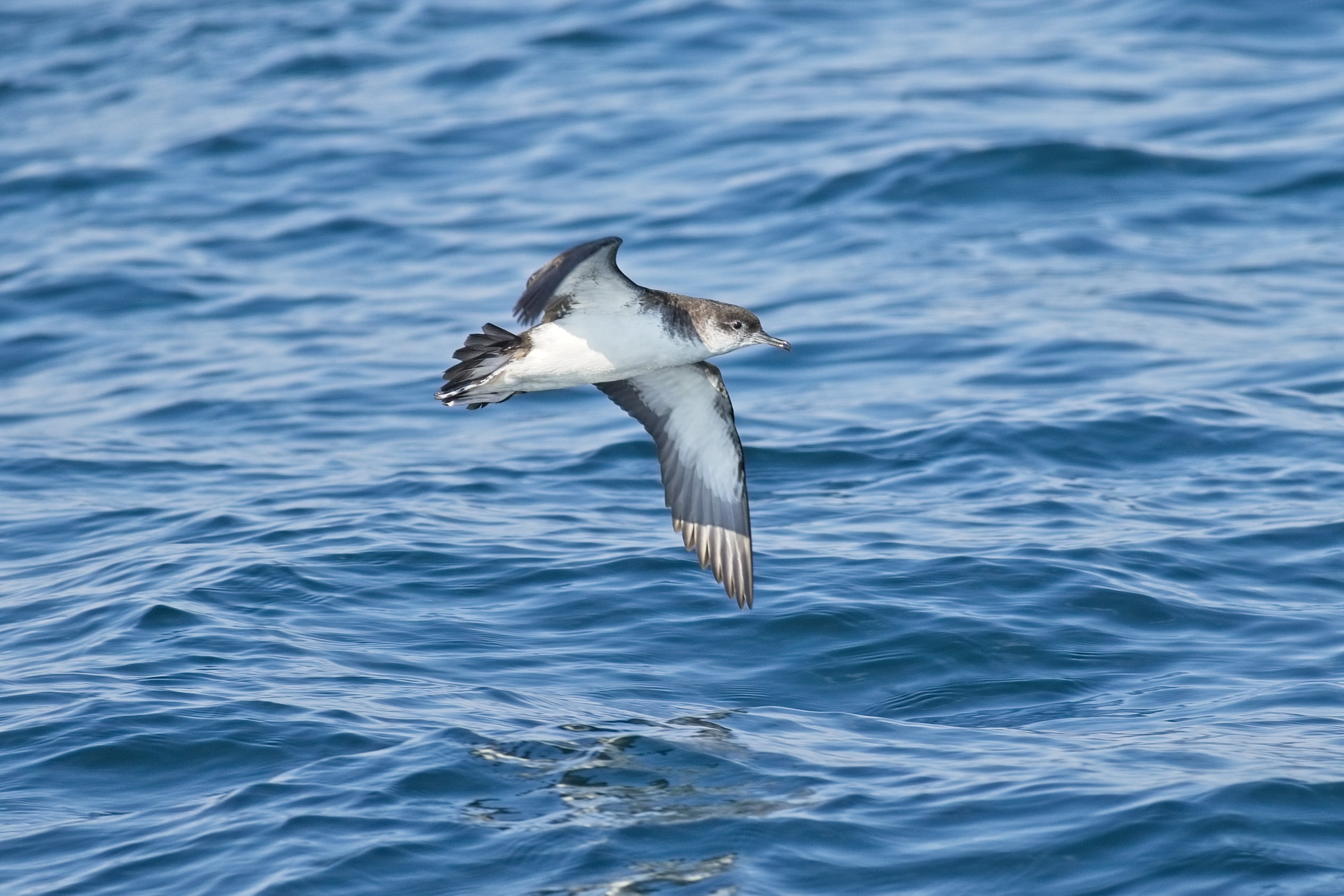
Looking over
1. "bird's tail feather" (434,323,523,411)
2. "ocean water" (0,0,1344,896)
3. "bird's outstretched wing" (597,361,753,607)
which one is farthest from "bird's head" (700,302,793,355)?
"ocean water" (0,0,1344,896)

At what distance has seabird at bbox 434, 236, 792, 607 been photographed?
6.73 m

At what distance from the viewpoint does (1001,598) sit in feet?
24.6

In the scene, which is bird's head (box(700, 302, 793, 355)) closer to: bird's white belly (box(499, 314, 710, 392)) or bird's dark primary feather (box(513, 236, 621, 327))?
bird's white belly (box(499, 314, 710, 392))

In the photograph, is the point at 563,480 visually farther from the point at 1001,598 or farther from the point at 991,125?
the point at 991,125

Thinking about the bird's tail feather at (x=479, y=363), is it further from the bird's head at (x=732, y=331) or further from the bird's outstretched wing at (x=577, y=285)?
the bird's head at (x=732, y=331)

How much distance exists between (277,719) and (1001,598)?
10.3 ft

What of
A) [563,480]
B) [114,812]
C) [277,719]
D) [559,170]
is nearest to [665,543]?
[563,480]

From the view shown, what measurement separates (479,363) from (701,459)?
1.40 meters

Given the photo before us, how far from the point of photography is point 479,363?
6.82m

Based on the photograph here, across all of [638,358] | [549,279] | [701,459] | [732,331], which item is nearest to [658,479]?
[701,459]

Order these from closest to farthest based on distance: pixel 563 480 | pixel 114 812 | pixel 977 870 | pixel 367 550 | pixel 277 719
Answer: pixel 977 870 < pixel 114 812 < pixel 277 719 < pixel 367 550 < pixel 563 480

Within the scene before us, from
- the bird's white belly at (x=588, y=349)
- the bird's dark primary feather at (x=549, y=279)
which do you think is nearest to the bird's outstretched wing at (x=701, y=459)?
the bird's white belly at (x=588, y=349)

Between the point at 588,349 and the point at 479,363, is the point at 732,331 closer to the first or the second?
the point at 588,349

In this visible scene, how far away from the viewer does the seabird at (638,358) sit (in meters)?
6.73
